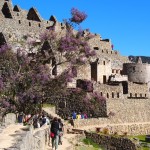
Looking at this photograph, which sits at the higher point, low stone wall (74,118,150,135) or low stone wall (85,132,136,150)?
low stone wall (74,118,150,135)

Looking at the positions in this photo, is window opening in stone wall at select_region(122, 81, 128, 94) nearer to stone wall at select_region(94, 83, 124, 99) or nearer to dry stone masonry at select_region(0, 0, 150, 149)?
dry stone masonry at select_region(0, 0, 150, 149)

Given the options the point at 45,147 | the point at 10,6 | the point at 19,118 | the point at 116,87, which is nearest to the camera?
the point at 45,147

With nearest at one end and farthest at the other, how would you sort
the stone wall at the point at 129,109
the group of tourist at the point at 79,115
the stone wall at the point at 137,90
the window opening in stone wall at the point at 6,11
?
1. the group of tourist at the point at 79,115
2. the stone wall at the point at 129,109
3. the stone wall at the point at 137,90
4. the window opening in stone wall at the point at 6,11

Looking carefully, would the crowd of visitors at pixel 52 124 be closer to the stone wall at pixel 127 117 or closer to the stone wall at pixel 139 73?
the stone wall at pixel 127 117

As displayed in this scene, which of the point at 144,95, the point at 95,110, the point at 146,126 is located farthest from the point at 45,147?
the point at 144,95

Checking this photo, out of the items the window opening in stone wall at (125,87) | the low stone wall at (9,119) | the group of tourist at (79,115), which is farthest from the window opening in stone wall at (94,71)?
the low stone wall at (9,119)

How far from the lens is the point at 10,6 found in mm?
54250

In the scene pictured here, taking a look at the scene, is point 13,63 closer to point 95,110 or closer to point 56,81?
point 56,81

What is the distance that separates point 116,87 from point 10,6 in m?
17.9

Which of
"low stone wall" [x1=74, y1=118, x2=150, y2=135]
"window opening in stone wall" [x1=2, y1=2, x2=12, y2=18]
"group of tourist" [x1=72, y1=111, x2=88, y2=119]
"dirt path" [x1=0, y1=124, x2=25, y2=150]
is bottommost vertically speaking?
"dirt path" [x1=0, y1=124, x2=25, y2=150]

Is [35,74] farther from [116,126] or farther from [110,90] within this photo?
[110,90]

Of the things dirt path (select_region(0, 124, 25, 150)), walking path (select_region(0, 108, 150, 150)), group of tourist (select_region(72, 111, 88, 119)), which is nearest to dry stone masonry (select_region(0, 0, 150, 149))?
group of tourist (select_region(72, 111, 88, 119))

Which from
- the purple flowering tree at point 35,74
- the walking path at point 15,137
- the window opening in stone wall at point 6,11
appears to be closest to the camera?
the walking path at point 15,137

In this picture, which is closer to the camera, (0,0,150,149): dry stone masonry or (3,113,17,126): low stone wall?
(3,113,17,126): low stone wall
